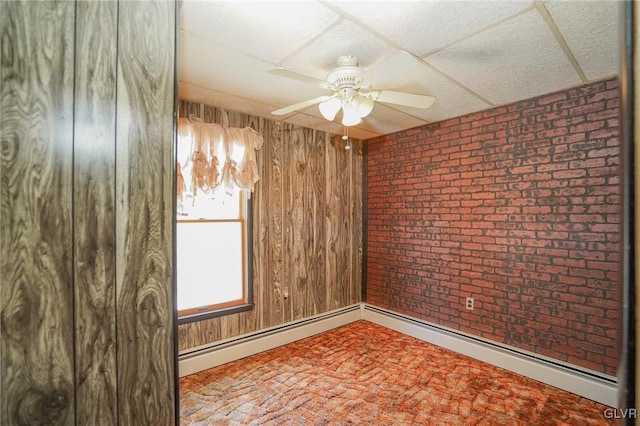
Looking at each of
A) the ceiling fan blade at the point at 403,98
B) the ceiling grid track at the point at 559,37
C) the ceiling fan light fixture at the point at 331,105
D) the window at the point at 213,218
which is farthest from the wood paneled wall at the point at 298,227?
the ceiling grid track at the point at 559,37

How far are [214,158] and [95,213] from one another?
214cm

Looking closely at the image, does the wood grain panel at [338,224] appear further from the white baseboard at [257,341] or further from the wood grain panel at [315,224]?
the white baseboard at [257,341]

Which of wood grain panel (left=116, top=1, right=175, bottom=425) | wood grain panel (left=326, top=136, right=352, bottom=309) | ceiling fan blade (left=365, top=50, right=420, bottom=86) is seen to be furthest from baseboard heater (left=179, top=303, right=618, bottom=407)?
ceiling fan blade (left=365, top=50, right=420, bottom=86)

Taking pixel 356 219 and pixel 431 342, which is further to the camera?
pixel 356 219

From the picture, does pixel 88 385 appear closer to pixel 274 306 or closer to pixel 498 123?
pixel 274 306

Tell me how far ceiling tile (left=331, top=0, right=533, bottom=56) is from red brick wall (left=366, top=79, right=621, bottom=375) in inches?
61.3

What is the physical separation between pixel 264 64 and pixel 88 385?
2.11 meters

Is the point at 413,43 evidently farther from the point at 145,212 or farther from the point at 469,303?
the point at 469,303

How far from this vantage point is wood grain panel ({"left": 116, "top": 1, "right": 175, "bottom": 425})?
867mm

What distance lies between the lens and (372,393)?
2.47 meters

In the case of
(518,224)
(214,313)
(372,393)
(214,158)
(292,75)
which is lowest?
(372,393)

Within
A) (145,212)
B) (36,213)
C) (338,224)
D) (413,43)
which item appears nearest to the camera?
(36,213)

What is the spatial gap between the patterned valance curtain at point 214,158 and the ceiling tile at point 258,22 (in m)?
1.13

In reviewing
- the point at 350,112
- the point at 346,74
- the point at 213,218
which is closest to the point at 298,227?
the point at 213,218
